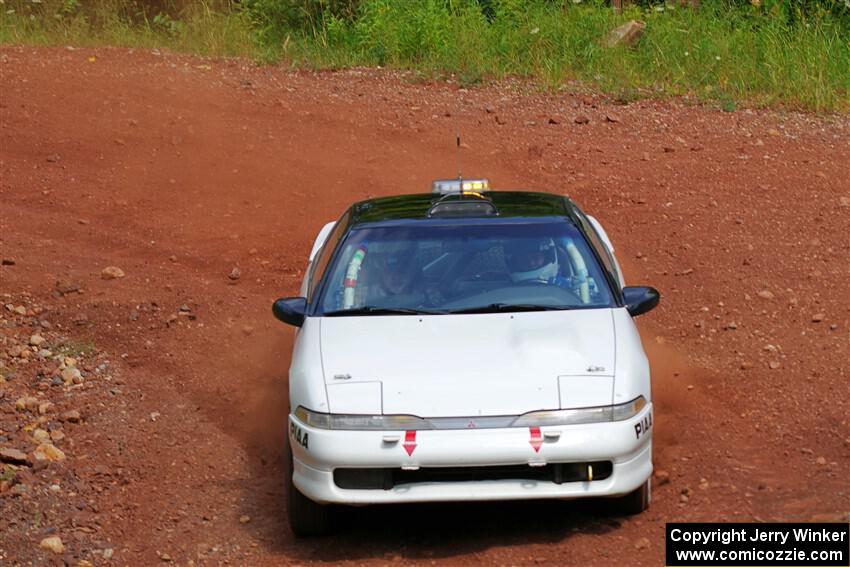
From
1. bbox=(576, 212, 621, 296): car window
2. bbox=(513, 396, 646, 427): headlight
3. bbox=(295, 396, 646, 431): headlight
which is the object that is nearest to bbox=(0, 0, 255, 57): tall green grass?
bbox=(576, 212, 621, 296): car window

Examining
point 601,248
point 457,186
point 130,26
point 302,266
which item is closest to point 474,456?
point 601,248

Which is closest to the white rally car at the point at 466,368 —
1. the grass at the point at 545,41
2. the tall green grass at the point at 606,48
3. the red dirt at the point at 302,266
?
the red dirt at the point at 302,266

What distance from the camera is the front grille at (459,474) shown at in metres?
5.77

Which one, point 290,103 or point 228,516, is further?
point 290,103

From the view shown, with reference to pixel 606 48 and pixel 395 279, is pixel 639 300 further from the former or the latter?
pixel 606 48

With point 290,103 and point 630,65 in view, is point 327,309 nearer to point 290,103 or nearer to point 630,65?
point 290,103

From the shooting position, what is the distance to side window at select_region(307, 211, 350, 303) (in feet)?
23.2

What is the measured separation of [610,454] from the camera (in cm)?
574

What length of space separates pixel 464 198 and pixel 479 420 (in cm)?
191

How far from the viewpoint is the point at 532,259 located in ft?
22.7

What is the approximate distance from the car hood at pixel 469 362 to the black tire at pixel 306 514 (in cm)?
53

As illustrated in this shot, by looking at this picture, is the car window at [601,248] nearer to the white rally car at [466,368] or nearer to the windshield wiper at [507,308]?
the white rally car at [466,368]

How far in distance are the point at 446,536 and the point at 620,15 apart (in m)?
11.7

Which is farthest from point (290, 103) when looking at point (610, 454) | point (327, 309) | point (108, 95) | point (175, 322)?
point (610, 454)
